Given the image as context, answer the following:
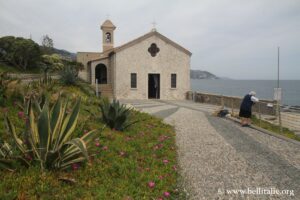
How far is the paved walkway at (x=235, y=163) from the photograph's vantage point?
164 inches

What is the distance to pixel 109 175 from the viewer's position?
4.08 metres

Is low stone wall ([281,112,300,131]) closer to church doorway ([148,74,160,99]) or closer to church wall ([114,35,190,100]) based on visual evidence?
church wall ([114,35,190,100])

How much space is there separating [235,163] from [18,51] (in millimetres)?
31814

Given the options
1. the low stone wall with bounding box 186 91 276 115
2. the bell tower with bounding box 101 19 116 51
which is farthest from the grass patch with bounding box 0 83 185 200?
the bell tower with bounding box 101 19 116 51

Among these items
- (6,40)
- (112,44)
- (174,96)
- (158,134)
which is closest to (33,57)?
(6,40)

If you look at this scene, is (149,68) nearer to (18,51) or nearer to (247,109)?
(247,109)

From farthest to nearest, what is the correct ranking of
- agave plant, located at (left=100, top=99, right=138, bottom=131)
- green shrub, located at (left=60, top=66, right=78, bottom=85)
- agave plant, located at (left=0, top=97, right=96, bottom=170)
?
green shrub, located at (left=60, top=66, right=78, bottom=85) → agave plant, located at (left=100, top=99, right=138, bottom=131) → agave plant, located at (left=0, top=97, right=96, bottom=170)

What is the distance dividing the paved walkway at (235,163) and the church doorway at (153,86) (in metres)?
15.2

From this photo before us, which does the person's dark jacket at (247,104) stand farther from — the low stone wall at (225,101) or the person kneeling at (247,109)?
the low stone wall at (225,101)

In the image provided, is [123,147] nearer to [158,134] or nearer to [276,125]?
[158,134]

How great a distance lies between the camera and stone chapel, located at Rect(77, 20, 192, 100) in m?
22.6

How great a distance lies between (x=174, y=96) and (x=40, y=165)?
2055 cm

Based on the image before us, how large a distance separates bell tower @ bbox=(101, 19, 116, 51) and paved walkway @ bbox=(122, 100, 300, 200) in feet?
83.6

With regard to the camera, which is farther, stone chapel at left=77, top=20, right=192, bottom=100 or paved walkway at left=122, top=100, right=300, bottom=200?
stone chapel at left=77, top=20, right=192, bottom=100
